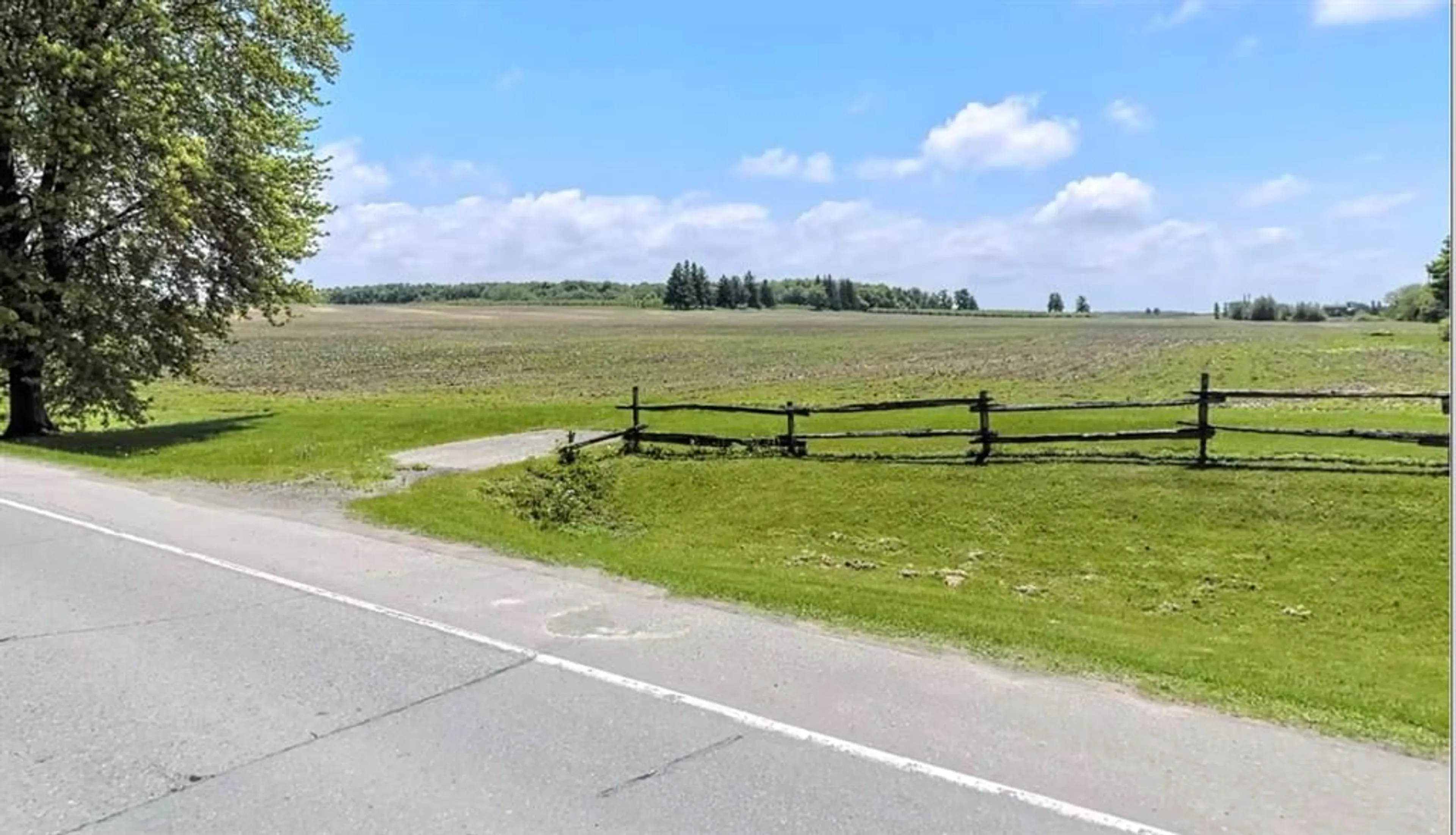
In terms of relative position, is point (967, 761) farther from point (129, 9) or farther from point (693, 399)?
point (693, 399)

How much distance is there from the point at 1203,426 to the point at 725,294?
17188 cm

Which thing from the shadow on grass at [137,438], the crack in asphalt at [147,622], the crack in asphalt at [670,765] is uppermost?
the crack in asphalt at [670,765]

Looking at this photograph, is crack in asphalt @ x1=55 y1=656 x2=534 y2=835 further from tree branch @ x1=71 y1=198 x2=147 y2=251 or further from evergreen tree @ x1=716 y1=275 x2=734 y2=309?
evergreen tree @ x1=716 y1=275 x2=734 y2=309

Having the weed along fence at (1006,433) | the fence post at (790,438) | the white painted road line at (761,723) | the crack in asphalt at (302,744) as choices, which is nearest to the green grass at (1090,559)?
the fence post at (790,438)

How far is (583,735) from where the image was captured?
16.6ft

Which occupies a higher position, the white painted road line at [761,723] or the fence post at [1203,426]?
the fence post at [1203,426]

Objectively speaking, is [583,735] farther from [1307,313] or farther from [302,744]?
[1307,313]

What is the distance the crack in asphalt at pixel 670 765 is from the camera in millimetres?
4449

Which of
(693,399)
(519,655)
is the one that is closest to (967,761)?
(519,655)

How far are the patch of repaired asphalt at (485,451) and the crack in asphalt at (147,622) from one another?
362 inches

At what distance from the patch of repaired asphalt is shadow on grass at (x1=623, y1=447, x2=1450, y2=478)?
104 inches

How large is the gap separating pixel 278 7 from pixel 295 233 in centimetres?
528

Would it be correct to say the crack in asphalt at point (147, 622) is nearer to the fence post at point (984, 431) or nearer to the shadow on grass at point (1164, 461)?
the shadow on grass at point (1164, 461)

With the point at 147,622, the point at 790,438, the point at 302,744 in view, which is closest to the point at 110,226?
the point at 790,438
